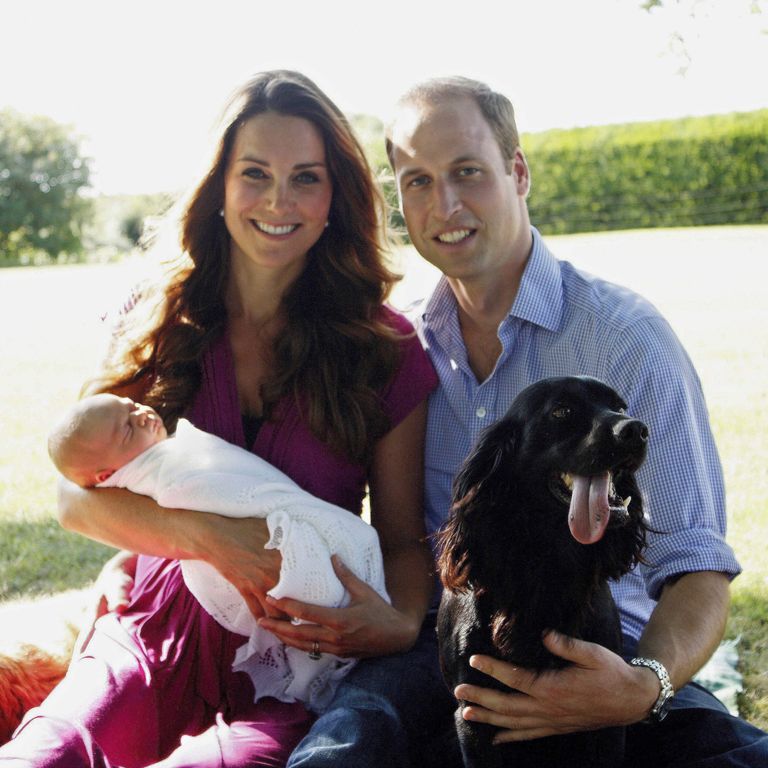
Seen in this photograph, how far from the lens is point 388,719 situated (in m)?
2.60

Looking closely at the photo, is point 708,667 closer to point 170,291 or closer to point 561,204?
point 170,291

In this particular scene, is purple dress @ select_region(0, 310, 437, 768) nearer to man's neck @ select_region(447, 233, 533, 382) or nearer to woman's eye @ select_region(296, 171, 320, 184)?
man's neck @ select_region(447, 233, 533, 382)

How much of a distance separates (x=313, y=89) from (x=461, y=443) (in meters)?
1.26

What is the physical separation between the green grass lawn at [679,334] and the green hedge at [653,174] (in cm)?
181

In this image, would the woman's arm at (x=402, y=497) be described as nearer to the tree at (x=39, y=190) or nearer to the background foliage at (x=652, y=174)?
the background foliage at (x=652, y=174)

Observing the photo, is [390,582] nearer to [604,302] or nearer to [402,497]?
[402,497]

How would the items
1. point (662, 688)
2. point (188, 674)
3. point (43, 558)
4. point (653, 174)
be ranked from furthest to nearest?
point (653, 174)
point (43, 558)
point (188, 674)
point (662, 688)

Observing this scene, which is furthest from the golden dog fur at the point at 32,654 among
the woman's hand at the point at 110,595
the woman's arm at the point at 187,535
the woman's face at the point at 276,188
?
the woman's face at the point at 276,188

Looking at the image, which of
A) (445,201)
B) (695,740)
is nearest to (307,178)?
(445,201)

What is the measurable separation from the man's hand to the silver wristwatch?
0.11ft

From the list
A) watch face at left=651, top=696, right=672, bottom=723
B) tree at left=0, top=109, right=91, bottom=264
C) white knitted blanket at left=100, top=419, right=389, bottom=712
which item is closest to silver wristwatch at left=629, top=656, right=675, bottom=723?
watch face at left=651, top=696, right=672, bottom=723

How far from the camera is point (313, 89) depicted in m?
3.30

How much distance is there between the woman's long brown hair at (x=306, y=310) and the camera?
323 cm

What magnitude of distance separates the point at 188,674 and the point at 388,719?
635 mm
